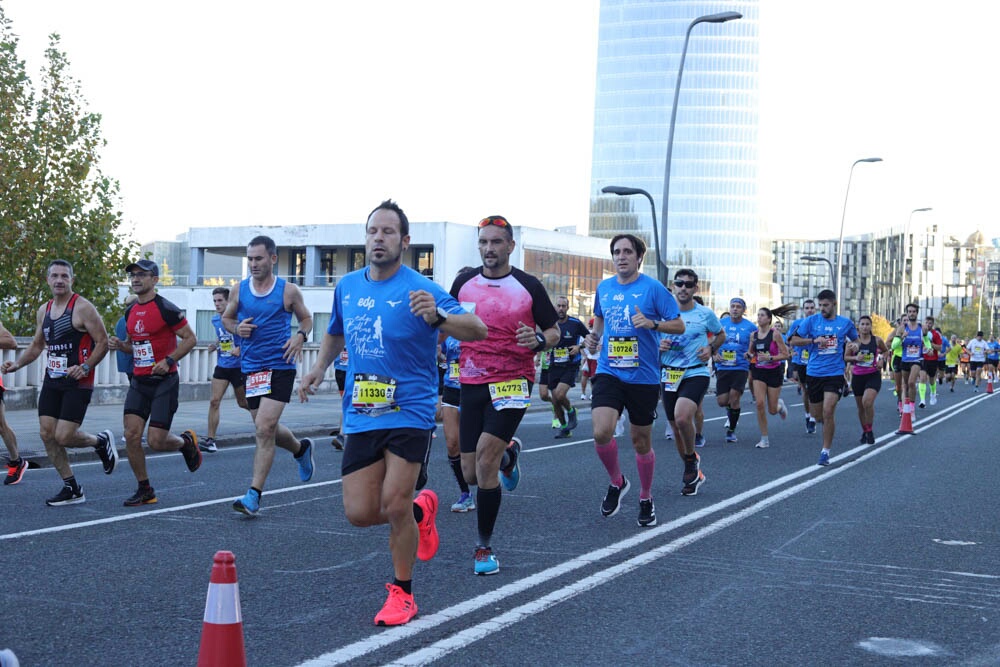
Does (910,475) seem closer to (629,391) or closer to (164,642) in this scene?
(629,391)

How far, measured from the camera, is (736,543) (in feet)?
24.5

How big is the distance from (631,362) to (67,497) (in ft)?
14.2

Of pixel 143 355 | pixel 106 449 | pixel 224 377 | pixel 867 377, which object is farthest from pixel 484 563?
pixel 867 377

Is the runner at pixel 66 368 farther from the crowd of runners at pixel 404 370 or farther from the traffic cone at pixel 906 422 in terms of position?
the traffic cone at pixel 906 422

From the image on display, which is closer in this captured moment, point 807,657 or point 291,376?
point 807,657

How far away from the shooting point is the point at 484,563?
6.20 m

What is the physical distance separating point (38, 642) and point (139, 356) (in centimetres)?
455

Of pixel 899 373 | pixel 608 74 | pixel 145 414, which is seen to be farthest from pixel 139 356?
pixel 608 74

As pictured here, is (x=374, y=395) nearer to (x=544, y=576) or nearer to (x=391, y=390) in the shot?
(x=391, y=390)

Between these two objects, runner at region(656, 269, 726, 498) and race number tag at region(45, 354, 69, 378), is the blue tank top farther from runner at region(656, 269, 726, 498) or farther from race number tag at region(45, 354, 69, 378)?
runner at region(656, 269, 726, 498)

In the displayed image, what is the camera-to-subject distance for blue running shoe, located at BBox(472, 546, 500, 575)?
20.3 feet

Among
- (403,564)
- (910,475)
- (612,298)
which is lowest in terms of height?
(910,475)

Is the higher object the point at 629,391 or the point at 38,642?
the point at 629,391

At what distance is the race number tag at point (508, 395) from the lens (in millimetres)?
6695
